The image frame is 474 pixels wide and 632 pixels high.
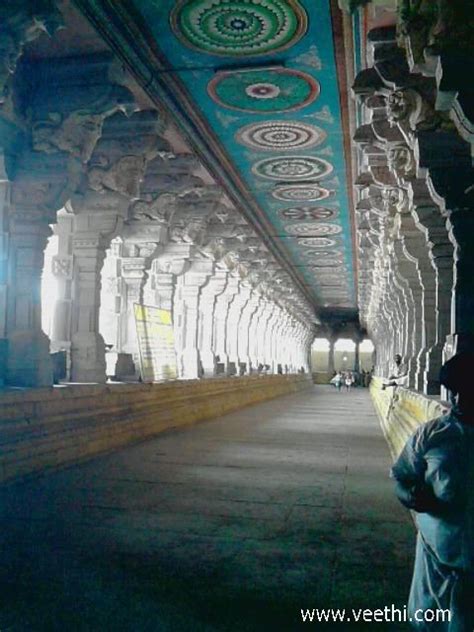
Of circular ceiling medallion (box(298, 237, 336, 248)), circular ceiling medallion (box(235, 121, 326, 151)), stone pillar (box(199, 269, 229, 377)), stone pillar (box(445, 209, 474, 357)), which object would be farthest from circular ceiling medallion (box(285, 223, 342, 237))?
stone pillar (box(445, 209, 474, 357))

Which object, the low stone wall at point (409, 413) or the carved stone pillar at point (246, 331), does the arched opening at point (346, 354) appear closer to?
the carved stone pillar at point (246, 331)

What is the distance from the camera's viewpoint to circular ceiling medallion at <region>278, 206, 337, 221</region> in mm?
14086

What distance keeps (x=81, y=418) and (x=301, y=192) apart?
24.7ft

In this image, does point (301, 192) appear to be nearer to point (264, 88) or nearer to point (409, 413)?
point (264, 88)

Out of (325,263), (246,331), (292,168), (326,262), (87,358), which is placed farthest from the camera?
(246,331)

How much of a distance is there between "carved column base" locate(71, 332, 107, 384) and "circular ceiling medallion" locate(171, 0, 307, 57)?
162 inches

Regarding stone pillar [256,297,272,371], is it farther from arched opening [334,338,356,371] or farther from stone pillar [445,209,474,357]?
arched opening [334,338,356,371]

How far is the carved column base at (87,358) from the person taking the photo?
28.1ft

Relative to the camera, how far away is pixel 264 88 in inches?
307

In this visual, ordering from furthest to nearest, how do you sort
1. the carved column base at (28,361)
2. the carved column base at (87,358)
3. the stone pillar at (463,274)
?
the carved column base at (87,358) → the carved column base at (28,361) → the stone pillar at (463,274)

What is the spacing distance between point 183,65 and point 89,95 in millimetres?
1256

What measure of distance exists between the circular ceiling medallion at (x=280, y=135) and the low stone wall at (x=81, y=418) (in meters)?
4.02

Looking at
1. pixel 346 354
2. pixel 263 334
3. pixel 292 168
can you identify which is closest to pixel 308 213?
pixel 292 168

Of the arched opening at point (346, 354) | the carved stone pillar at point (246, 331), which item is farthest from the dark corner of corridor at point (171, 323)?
the arched opening at point (346, 354)
